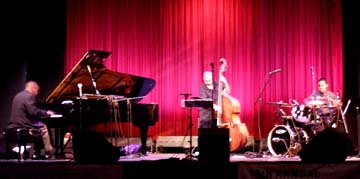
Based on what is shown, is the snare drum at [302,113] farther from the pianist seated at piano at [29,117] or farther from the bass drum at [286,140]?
the pianist seated at piano at [29,117]

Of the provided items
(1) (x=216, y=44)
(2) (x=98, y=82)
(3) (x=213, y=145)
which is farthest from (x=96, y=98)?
(3) (x=213, y=145)

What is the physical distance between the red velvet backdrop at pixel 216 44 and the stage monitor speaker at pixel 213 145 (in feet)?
20.3

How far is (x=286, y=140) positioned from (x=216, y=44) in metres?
3.17

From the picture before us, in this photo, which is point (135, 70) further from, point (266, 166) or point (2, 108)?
point (266, 166)

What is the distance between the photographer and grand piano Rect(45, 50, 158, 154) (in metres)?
9.66

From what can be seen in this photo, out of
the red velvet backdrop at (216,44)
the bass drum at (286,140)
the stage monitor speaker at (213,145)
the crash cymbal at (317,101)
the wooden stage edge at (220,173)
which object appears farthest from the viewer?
A: the red velvet backdrop at (216,44)

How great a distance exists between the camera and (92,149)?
6.17m

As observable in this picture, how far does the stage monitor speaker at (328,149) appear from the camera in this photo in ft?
20.0

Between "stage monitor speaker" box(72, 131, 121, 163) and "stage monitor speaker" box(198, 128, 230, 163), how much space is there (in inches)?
40.0

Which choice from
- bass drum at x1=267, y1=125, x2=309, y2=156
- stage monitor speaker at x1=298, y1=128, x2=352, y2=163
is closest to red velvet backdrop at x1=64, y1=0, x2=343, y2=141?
bass drum at x1=267, y1=125, x2=309, y2=156

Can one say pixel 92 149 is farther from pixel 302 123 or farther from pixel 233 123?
pixel 302 123

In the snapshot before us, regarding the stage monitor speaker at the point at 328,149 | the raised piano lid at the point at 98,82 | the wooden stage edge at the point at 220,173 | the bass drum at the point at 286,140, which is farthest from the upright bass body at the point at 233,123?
the wooden stage edge at the point at 220,173

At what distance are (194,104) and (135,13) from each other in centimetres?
445

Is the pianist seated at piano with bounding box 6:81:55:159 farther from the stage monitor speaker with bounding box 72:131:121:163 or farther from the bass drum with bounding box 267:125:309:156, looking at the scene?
the bass drum with bounding box 267:125:309:156
